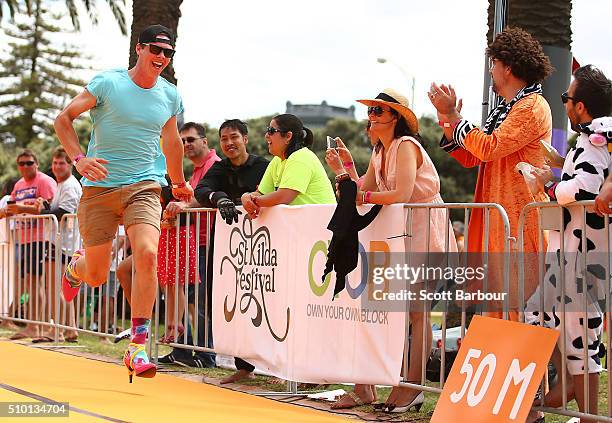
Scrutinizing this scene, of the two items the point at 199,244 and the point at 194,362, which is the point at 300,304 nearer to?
the point at 199,244

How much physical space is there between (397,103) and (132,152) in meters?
1.92

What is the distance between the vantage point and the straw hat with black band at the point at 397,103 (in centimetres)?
715

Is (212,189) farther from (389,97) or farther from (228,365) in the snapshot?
(389,97)

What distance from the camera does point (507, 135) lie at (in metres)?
6.54

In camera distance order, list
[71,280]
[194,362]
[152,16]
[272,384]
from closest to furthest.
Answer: [272,384] → [71,280] → [194,362] → [152,16]

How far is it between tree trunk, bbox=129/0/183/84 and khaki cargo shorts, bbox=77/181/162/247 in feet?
24.1

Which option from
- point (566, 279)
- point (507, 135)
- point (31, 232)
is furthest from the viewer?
point (31, 232)

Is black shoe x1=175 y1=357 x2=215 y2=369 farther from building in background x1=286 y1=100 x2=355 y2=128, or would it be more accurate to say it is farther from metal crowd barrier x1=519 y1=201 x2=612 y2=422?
building in background x1=286 y1=100 x2=355 y2=128

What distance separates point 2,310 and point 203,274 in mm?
4963

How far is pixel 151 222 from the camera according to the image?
7.50 meters

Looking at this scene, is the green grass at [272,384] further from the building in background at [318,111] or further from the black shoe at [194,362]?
the building in background at [318,111]
